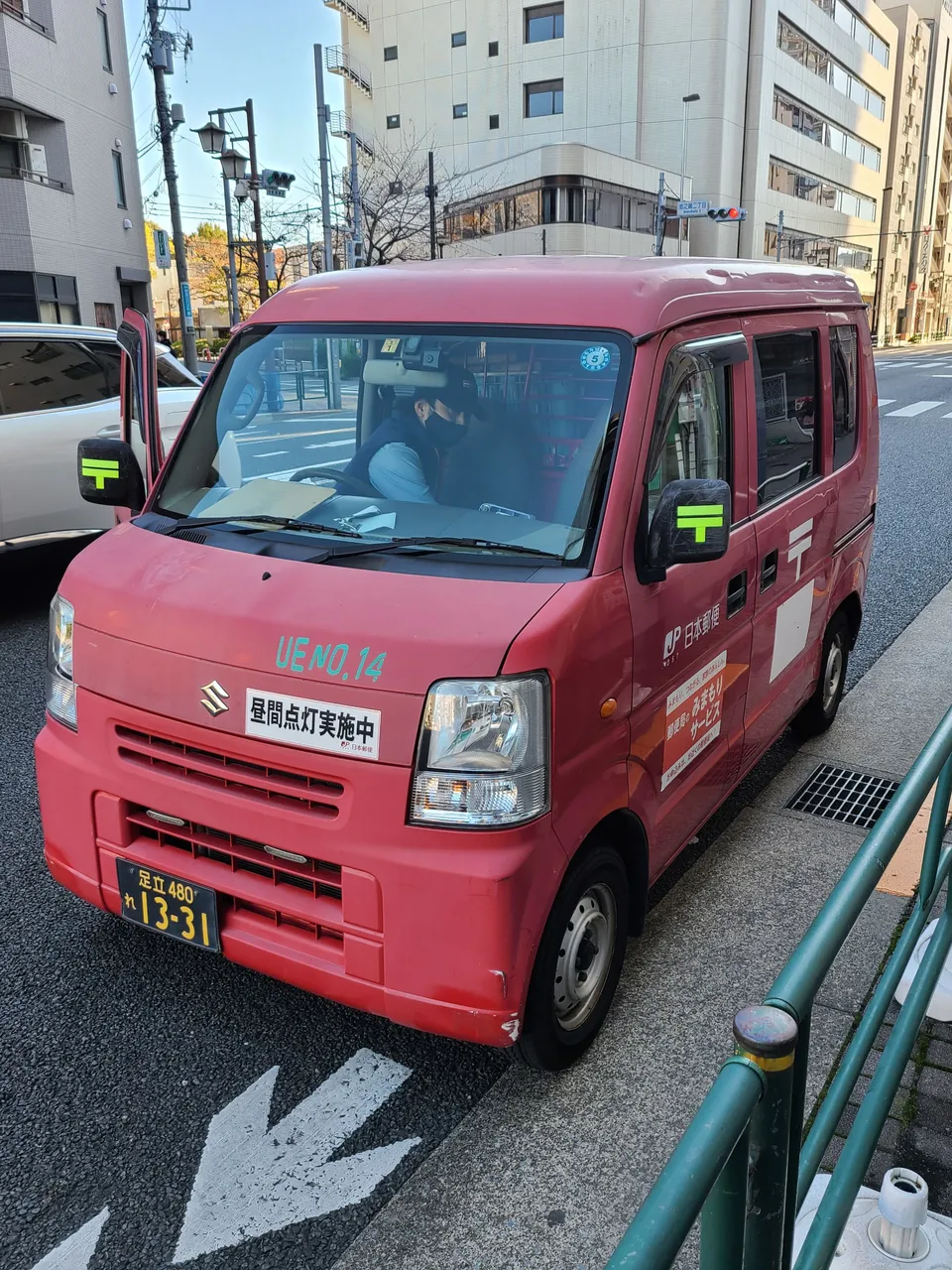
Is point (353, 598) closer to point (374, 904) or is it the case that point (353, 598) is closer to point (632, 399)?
point (374, 904)

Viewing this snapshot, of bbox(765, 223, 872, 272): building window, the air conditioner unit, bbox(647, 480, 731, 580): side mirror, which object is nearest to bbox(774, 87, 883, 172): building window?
bbox(765, 223, 872, 272): building window

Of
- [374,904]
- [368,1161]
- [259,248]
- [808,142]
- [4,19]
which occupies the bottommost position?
[368,1161]

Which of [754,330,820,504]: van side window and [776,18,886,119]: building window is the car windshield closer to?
[754,330,820,504]: van side window

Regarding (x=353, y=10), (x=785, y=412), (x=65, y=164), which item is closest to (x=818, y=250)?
(x=353, y=10)

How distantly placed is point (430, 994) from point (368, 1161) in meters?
0.47

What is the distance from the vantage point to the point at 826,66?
67.1m

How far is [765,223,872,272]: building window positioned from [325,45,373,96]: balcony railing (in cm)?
2624

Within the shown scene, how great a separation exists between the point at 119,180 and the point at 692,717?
3255cm

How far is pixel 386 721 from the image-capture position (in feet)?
7.86

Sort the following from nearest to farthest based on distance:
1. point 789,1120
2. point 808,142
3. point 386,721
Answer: point 789,1120, point 386,721, point 808,142

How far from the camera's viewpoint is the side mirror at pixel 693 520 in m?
2.71

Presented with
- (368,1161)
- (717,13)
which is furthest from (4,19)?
(717,13)

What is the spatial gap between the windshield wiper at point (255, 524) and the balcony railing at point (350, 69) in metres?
69.5

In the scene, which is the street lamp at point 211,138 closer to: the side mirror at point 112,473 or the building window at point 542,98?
the side mirror at point 112,473
